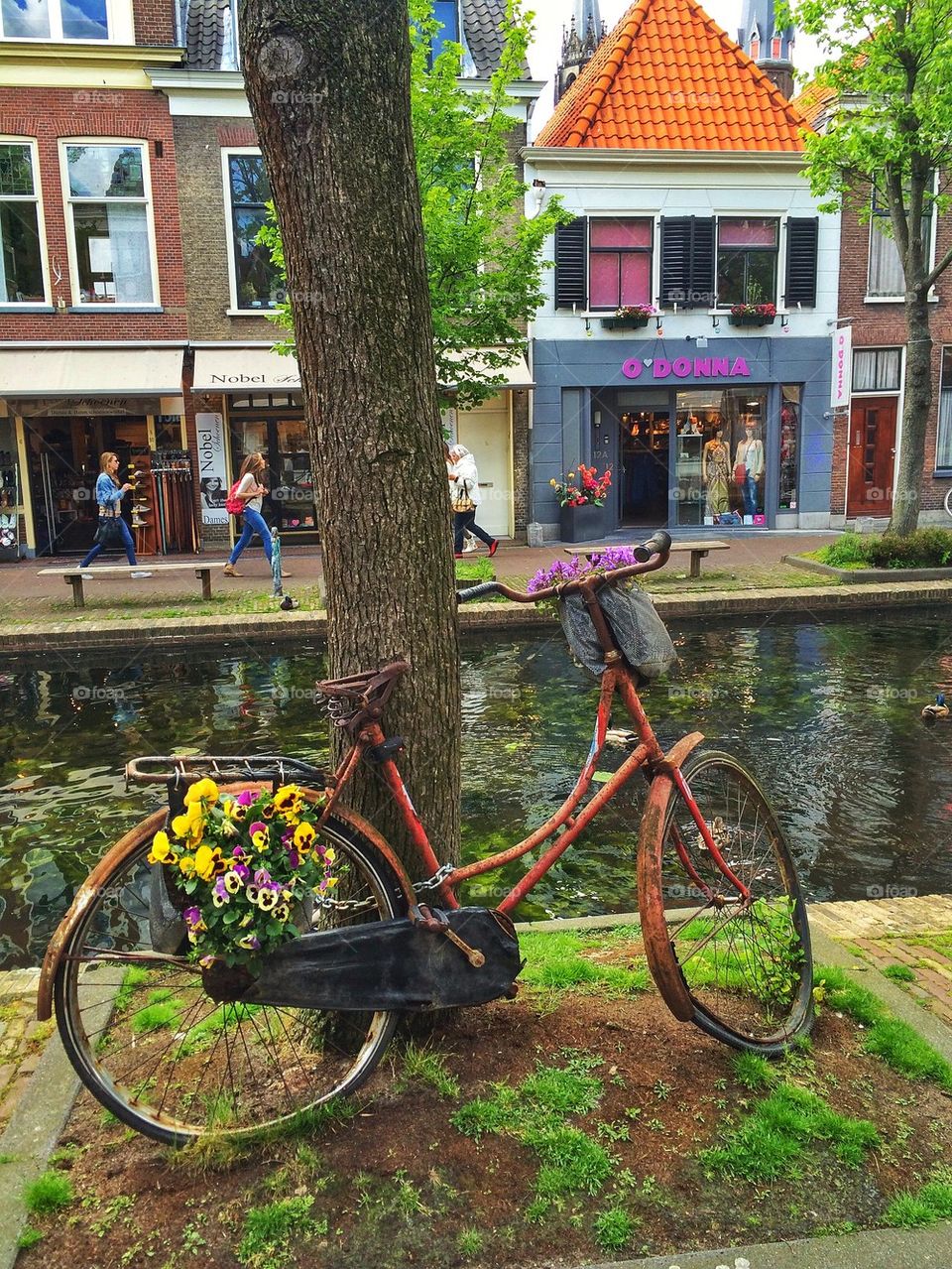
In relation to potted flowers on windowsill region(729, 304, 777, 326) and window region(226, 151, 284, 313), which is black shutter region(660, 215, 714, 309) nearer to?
potted flowers on windowsill region(729, 304, 777, 326)

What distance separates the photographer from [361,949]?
253 cm

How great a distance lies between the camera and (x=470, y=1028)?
2.88 m

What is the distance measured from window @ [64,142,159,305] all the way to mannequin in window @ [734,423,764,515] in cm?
→ 1130

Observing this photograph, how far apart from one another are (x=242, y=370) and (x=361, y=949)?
16838mm

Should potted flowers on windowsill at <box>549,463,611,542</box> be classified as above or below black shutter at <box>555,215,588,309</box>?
below

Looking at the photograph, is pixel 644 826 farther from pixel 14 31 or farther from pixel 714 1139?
pixel 14 31

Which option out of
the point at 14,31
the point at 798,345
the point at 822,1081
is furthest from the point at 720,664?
the point at 14,31

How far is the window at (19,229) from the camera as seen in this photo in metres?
17.8

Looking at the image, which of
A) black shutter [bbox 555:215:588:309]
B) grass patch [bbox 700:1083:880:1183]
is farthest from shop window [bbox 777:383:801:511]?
grass patch [bbox 700:1083:880:1183]

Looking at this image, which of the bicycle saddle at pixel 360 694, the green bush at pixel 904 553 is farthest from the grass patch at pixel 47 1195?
the green bush at pixel 904 553

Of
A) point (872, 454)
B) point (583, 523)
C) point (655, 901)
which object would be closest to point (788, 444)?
point (872, 454)

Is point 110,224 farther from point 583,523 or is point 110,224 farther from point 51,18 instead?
→ point 583,523

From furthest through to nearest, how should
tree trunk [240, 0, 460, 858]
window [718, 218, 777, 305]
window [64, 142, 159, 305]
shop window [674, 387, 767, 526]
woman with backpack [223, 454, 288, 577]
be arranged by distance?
shop window [674, 387, 767, 526]
window [718, 218, 777, 305]
window [64, 142, 159, 305]
woman with backpack [223, 454, 288, 577]
tree trunk [240, 0, 460, 858]

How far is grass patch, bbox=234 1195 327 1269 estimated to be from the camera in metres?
2.16
